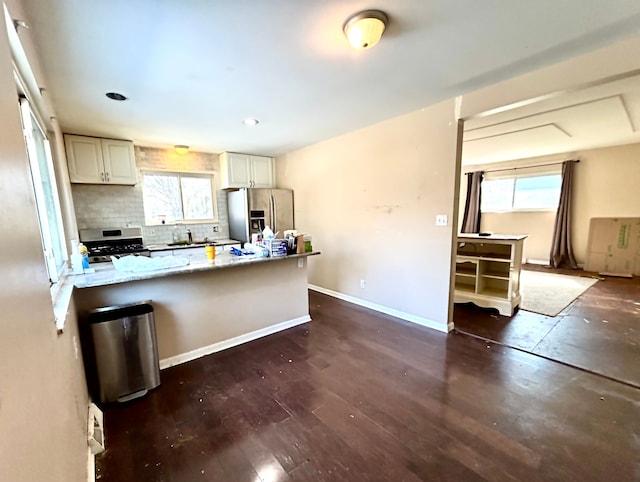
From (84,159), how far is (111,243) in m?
1.20

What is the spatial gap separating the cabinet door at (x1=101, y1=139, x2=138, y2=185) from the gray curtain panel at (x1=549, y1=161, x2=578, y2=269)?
8.31 m

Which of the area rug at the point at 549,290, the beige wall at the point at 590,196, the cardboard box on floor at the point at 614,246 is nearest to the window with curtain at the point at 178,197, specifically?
the area rug at the point at 549,290

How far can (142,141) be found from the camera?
408 centimetres

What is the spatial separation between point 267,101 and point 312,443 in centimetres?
289

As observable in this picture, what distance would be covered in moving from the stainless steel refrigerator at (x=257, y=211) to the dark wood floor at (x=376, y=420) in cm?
257

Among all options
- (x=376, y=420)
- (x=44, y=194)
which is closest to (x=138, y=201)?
(x=44, y=194)

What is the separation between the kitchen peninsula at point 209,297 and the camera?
87.4 inches

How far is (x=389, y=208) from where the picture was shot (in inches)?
140

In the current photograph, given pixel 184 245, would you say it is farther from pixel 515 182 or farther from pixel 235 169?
pixel 515 182

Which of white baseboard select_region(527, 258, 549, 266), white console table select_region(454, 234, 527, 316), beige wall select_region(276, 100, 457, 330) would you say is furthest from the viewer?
white baseboard select_region(527, 258, 549, 266)

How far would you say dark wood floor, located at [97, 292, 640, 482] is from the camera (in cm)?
150

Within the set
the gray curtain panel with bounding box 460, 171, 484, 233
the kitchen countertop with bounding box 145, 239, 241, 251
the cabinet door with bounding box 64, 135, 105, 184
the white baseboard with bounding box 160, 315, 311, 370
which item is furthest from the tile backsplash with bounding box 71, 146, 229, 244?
the gray curtain panel with bounding box 460, 171, 484, 233

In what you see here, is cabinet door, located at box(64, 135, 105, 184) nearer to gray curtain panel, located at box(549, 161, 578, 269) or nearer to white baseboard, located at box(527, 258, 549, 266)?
gray curtain panel, located at box(549, 161, 578, 269)

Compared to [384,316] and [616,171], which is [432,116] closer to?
[384,316]
